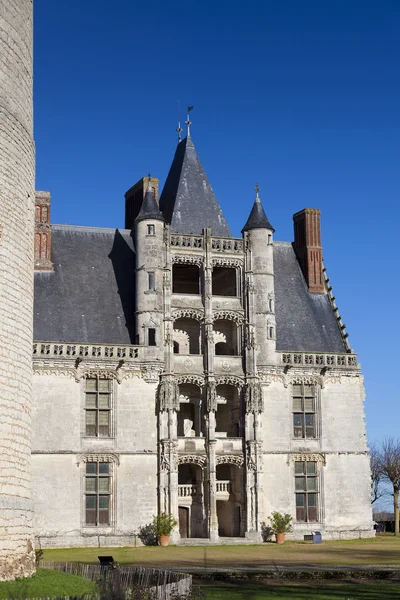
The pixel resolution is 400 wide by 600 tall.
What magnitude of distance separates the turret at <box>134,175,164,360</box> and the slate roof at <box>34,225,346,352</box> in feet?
3.09

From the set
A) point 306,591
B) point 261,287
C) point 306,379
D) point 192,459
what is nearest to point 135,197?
point 261,287

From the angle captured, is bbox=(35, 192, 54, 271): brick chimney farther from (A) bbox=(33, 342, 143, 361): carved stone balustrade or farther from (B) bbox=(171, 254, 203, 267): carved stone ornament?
(B) bbox=(171, 254, 203, 267): carved stone ornament

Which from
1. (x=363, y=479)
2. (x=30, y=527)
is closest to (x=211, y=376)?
(x=363, y=479)

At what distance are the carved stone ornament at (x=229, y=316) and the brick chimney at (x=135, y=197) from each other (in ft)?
17.8

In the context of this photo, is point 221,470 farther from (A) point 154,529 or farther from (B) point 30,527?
(B) point 30,527

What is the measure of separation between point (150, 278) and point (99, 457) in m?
6.57

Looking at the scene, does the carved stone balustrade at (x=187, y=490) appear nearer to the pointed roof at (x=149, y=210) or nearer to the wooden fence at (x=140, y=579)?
the pointed roof at (x=149, y=210)

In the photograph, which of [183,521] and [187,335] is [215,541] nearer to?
[183,521]

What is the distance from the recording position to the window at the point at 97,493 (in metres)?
34.7

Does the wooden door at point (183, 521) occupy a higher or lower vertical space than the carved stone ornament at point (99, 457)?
lower

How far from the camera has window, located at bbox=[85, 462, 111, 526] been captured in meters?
34.7

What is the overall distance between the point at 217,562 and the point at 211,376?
33.9 feet

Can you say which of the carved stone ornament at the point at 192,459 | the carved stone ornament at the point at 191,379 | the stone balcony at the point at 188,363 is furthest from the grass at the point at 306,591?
the stone balcony at the point at 188,363

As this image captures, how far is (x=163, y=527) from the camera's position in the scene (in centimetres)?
3434
